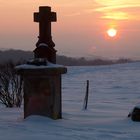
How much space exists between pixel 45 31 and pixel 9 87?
6.90 meters

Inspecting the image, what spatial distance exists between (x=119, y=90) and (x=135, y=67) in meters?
18.9

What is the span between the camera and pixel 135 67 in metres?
49.2

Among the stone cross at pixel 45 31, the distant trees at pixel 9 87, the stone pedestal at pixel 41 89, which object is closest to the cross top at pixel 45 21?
the stone cross at pixel 45 31

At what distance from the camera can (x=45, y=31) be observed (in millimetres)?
12469

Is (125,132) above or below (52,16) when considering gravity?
below

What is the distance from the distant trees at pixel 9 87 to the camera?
1802cm

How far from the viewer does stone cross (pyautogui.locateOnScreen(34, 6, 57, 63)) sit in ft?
40.9

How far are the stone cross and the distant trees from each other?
5279 millimetres

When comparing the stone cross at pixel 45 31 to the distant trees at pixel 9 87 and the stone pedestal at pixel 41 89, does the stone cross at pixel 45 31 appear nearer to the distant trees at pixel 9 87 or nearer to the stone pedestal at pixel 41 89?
the stone pedestal at pixel 41 89

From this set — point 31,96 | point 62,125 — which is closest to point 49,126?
point 62,125

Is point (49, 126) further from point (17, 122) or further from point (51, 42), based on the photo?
point (51, 42)

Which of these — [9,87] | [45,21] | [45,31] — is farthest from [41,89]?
[9,87]

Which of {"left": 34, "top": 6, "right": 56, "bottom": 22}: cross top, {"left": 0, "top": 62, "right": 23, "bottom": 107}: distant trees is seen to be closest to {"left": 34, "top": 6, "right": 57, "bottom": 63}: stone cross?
{"left": 34, "top": 6, "right": 56, "bottom": 22}: cross top

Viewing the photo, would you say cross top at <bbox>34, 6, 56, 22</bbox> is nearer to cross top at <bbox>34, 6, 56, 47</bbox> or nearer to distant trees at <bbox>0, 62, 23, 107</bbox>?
cross top at <bbox>34, 6, 56, 47</bbox>
